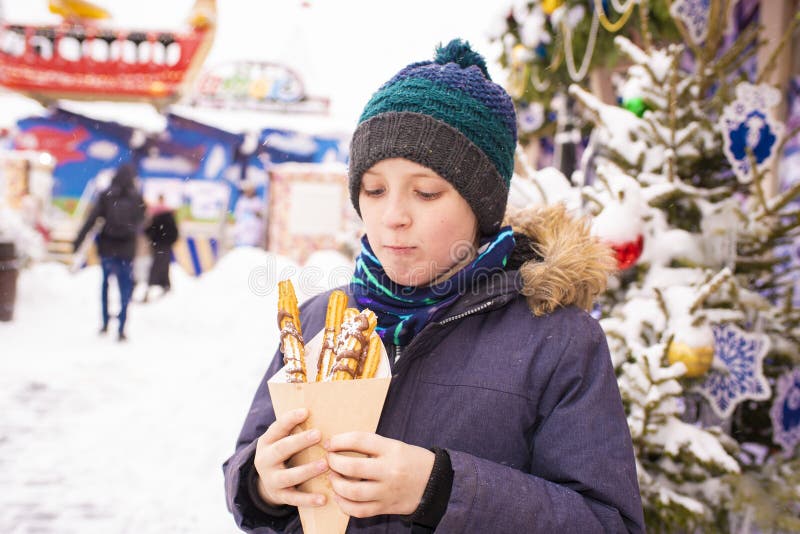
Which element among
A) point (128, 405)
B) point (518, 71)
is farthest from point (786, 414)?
point (128, 405)

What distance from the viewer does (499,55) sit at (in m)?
4.34

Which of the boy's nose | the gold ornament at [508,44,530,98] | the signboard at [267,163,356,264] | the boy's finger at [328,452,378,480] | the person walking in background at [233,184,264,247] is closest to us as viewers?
the boy's finger at [328,452,378,480]

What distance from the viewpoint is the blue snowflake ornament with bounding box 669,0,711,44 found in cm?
246

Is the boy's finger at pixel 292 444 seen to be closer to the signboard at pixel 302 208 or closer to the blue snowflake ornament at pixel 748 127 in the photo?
the blue snowflake ornament at pixel 748 127

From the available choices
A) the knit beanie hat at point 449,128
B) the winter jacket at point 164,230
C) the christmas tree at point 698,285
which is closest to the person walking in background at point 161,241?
the winter jacket at point 164,230

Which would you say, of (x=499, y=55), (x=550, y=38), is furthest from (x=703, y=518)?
(x=499, y=55)

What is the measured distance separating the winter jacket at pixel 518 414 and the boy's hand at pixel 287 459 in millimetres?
160

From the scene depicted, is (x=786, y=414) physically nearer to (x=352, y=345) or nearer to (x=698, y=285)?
(x=698, y=285)

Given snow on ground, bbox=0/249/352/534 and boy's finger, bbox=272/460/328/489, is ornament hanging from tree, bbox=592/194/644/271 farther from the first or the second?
boy's finger, bbox=272/460/328/489

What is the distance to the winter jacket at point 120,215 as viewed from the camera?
627cm

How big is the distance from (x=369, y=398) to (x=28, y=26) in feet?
44.2

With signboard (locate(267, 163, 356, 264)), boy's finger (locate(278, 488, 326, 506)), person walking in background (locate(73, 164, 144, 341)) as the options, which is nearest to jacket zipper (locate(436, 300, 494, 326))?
boy's finger (locate(278, 488, 326, 506))

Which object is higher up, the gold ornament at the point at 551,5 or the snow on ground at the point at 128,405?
the gold ornament at the point at 551,5

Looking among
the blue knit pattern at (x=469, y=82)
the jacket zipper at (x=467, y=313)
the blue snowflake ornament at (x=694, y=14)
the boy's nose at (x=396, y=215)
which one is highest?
the blue snowflake ornament at (x=694, y=14)
